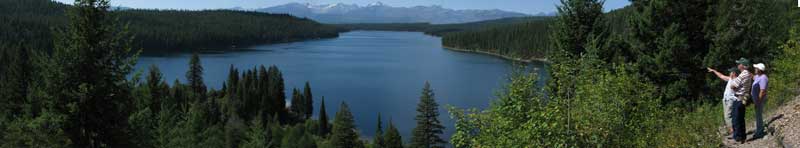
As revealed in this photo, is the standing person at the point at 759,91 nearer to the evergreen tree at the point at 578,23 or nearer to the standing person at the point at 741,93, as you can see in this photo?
the standing person at the point at 741,93

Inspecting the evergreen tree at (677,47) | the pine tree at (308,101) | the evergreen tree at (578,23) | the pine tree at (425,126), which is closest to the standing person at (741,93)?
the evergreen tree at (677,47)

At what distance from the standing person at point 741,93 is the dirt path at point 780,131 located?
0.24 meters

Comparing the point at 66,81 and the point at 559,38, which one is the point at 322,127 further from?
the point at 66,81

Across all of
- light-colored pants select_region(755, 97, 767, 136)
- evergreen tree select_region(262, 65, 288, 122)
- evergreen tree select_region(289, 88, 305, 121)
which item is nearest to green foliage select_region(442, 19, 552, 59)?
evergreen tree select_region(262, 65, 288, 122)

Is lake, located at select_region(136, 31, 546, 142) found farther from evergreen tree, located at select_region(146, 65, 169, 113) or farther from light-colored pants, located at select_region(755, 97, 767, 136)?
light-colored pants, located at select_region(755, 97, 767, 136)

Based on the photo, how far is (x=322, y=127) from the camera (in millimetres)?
58438

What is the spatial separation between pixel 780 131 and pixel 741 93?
1.27 m

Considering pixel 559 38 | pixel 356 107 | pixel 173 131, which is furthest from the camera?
pixel 356 107

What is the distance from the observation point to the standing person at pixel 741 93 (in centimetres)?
966

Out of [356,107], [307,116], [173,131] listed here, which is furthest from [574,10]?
[307,116]

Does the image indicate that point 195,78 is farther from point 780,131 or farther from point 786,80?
point 780,131

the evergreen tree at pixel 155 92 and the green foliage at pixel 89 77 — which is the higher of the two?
the green foliage at pixel 89 77

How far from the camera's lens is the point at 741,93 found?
31.9ft

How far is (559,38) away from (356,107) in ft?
151
